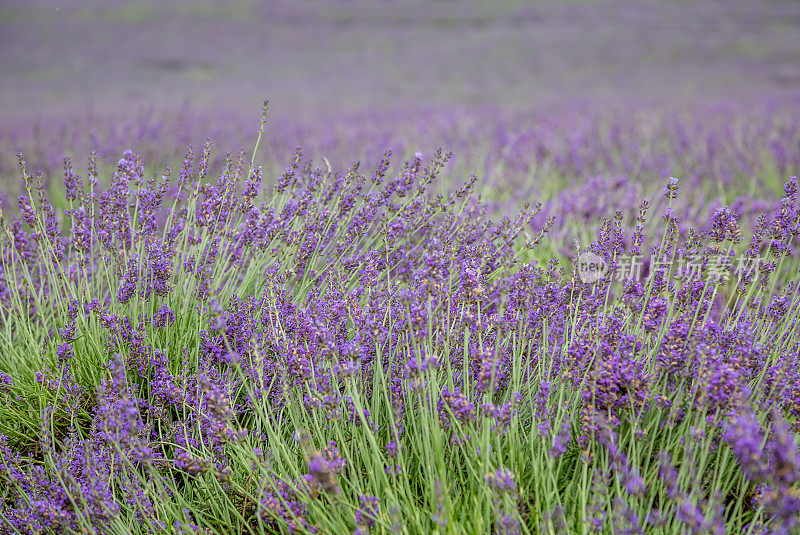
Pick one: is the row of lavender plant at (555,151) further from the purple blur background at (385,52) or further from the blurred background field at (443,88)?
the purple blur background at (385,52)

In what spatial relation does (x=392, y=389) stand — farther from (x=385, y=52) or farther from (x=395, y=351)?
(x=385, y=52)

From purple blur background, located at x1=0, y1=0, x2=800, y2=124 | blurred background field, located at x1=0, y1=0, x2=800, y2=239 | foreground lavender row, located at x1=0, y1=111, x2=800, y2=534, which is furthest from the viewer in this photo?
purple blur background, located at x1=0, y1=0, x2=800, y2=124

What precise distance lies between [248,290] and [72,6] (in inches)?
937

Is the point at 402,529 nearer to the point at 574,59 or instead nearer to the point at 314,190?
the point at 314,190

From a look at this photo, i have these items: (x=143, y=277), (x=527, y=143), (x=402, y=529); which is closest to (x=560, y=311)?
(x=402, y=529)

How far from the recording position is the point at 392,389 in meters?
1.56

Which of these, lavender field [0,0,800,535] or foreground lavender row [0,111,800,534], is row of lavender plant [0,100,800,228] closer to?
lavender field [0,0,800,535]

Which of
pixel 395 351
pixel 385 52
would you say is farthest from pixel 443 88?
pixel 395 351

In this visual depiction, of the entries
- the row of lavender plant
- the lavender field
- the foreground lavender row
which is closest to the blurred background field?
the row of lavender plant

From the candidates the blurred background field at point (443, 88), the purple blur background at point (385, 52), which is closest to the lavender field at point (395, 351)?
the blurred background field at point (443, 88)

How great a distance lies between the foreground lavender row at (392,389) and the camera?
1.19 metres

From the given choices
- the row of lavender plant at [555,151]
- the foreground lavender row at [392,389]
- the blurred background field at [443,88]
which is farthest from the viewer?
the blurred background field at [443,88]

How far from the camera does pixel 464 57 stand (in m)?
18.8

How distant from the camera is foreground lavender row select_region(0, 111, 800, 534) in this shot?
1.19m
